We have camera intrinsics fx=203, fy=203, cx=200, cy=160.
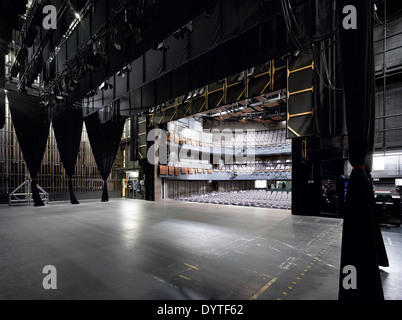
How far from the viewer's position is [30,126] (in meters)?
11.0

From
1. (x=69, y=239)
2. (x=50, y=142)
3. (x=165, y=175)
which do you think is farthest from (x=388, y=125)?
(x=50, y=142)

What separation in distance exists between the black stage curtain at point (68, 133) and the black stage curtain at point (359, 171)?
13050mm

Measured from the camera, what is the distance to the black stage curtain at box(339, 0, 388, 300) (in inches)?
89.4

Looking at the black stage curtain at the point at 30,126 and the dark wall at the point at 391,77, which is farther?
the black stage curtain at the point at 30,126

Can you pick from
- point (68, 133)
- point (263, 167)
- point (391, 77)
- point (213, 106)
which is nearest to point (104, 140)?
point (68, 133)

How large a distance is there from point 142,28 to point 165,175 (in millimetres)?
11408

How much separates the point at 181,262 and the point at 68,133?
38.3ft

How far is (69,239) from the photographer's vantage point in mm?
5184

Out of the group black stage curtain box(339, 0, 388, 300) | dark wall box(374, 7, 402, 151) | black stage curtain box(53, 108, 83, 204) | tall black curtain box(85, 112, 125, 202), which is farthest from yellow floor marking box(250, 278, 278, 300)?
black stage curtain box(53, 108, 83, 204)

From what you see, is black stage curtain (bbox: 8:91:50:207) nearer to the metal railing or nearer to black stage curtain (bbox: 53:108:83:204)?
black stage curtain (bbox: 53:108:83:204)

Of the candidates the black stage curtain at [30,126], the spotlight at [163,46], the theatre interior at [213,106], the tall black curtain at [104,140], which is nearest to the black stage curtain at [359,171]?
the theatre interior at [213,106]

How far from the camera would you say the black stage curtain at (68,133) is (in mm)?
11635
